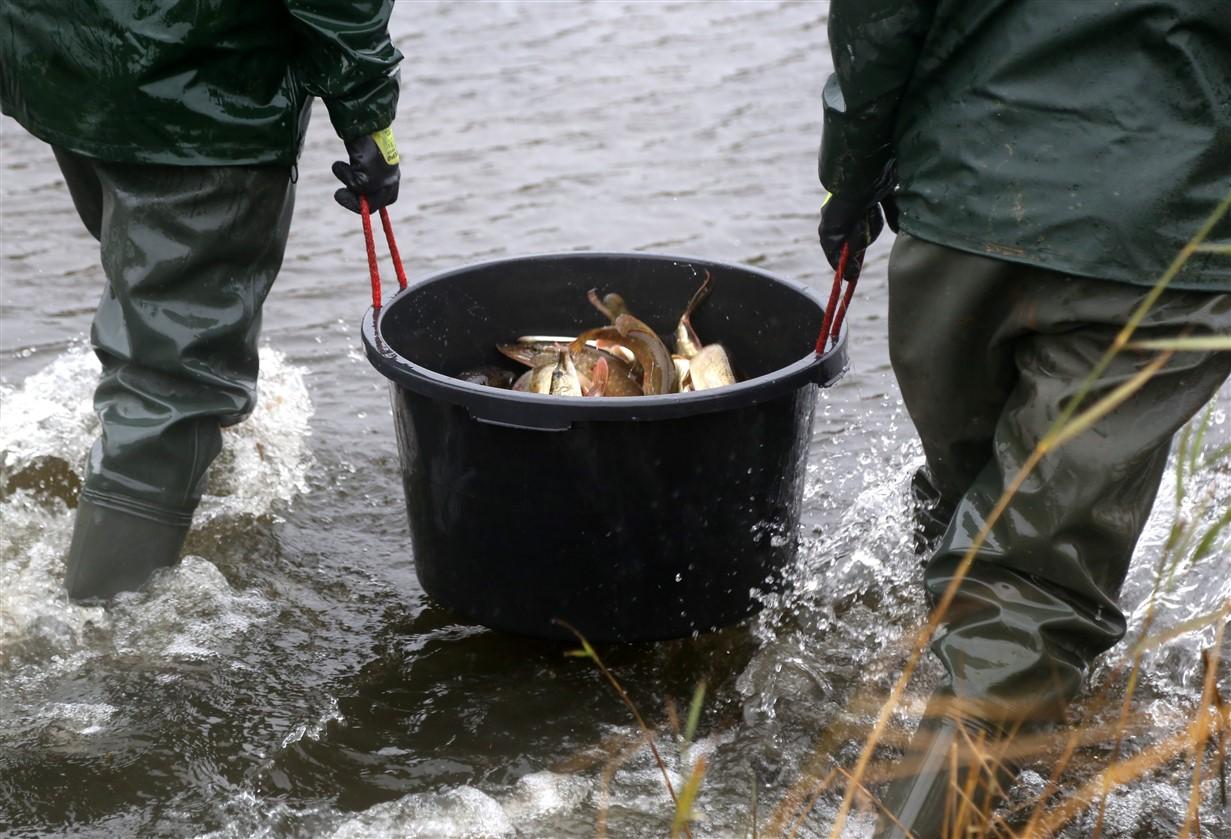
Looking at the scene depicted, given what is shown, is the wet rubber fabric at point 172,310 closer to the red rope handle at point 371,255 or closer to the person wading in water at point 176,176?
the person wading in water at point 176,176

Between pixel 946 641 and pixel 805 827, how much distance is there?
501 millimetres

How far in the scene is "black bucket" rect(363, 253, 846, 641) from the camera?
269 centimetres

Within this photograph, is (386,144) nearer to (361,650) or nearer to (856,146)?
(856,146)

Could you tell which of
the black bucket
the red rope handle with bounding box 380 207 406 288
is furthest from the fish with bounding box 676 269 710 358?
the red rope handle with bounding box 380 207 406 288

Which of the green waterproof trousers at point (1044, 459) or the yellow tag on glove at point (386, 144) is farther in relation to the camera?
the yellow tag on glove at point (386, 144)

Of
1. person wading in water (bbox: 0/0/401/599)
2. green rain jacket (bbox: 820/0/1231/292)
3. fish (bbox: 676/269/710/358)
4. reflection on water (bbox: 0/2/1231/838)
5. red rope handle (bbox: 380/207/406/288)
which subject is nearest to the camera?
green rain jacket (bbox: 820/0/1231/292)

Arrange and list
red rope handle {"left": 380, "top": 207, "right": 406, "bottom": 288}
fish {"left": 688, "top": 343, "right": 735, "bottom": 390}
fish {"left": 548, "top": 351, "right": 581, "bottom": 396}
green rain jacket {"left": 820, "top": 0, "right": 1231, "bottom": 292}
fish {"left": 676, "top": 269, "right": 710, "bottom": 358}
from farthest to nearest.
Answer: fish {"left": 676, "top": 269, "right": 710, "bottom": 358} → fish {"left": 688, "top": 343, "right": 735, "bottom": 390} → fish {"left": 548, "top": 351, "right": 581, "bottom": 396} → red rope handle {"left": 380, "top": 207, "right": 406, "bottom": 288} → green rain jacket {"left": 820, "top": 0, "right": 1231, "bottom": 292}

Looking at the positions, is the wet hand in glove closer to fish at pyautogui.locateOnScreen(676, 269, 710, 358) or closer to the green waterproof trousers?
fish at pyautogui.locateOnScreen(676, 269, 710, 358)

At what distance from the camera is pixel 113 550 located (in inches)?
123

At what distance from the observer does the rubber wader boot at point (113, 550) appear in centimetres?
312

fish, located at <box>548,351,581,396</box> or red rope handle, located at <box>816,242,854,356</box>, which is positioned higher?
red rope handle, located at <box>816,242,854,356</box>

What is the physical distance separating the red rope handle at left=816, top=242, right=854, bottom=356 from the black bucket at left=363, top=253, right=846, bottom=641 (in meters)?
0.03

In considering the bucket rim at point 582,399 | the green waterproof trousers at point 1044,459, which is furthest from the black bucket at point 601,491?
the green waterproof trousers at point 1044,459

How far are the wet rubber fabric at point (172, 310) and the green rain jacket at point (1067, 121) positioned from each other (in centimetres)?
130
